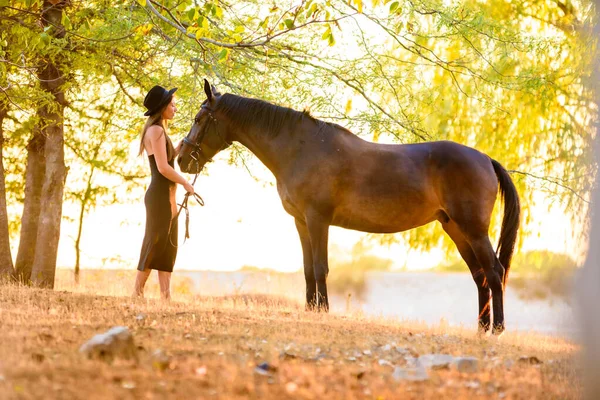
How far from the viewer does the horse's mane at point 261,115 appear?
832cm

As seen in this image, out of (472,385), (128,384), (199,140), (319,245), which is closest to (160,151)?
(199,140)

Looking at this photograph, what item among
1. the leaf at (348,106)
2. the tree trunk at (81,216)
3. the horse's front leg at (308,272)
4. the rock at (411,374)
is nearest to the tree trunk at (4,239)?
the tree trunk at (81,216)

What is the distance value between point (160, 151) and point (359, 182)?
7.46ft

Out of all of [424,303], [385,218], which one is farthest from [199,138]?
[424,303]

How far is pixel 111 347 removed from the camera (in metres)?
4.81

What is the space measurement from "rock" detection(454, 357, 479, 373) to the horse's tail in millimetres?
3325

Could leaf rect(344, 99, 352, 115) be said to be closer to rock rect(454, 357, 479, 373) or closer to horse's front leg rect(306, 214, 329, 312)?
horse's front leg rect(306, 214, 329, 312)

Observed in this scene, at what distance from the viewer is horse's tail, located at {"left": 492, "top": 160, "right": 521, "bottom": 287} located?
8.25 m

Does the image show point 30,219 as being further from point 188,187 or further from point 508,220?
point 508,220

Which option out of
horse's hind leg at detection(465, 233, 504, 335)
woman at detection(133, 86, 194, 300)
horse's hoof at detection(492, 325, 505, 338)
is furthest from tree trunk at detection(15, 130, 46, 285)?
horse's hoof at detection(492, 325, 505, 338)

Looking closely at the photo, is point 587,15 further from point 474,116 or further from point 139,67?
point 474,116

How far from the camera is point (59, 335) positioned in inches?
225

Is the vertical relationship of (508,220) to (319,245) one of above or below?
above

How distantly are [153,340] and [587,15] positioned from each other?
150 inches
